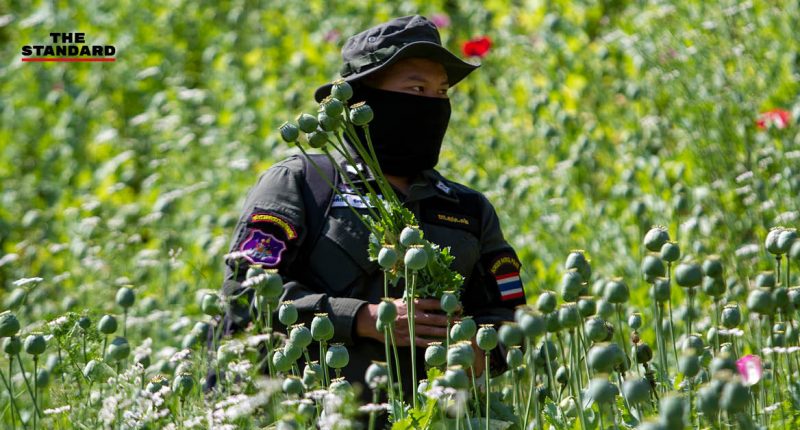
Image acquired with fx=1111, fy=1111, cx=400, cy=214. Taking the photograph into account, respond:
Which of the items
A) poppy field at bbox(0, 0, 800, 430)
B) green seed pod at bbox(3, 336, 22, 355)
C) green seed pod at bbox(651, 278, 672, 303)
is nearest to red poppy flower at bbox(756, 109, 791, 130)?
poppy field at bbox(0, 0, 800, 430)

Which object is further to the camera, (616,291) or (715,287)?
(715,287)

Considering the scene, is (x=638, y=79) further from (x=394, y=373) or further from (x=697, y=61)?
(x=394, y=373)

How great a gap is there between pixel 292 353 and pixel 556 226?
2724 mm

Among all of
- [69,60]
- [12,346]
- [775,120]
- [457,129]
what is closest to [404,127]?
[12,346]

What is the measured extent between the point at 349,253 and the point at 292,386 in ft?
2.39

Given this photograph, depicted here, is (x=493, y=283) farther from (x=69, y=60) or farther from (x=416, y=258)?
(x=69, y=60)

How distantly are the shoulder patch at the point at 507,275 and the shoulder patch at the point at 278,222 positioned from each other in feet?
1.85

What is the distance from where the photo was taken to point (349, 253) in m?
2.86

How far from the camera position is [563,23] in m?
5.92

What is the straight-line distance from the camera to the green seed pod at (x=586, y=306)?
7.46 ft

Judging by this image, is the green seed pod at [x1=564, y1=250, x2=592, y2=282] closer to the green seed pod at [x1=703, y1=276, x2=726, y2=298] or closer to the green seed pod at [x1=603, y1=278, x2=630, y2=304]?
the green seed pod at [x1=603, y1=278, x2=630, y2=304]

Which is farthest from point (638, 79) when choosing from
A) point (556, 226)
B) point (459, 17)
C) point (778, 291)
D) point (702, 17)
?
point (778, 291)

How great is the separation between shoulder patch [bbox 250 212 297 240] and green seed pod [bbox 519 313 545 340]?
1.04 metres

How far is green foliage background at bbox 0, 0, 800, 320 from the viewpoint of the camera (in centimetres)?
464
